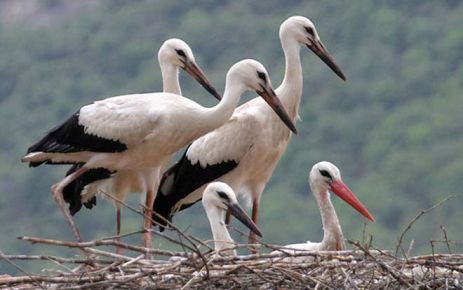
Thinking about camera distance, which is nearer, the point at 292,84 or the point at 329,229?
the point at 329,229

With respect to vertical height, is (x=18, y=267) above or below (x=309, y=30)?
below

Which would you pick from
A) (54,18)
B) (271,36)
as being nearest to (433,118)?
(271,36)

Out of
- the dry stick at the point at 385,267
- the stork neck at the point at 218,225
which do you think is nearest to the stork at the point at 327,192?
the stork neck at the point at 218,225

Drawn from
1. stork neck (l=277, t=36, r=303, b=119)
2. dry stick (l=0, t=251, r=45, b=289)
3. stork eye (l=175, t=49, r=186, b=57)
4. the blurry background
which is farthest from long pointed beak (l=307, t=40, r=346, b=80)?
the blurry background

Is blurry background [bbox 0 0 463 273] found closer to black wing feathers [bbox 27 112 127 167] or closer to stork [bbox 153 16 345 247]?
stork [bbox 153 16 345 247]

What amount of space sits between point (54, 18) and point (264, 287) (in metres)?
37.1

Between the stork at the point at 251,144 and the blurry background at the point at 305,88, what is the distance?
13.5 m

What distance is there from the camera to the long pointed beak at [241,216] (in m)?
13.8

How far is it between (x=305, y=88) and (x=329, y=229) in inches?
1095

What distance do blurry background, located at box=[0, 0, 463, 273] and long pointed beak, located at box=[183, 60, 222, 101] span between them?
46.0ft

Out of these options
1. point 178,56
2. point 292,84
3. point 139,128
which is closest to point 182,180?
point 178,56

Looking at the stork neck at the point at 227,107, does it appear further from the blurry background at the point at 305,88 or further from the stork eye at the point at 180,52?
the blurry background at the point at 305,88

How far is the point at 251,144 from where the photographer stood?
618 inches

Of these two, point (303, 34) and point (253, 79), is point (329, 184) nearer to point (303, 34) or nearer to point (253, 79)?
point (253, 79)
